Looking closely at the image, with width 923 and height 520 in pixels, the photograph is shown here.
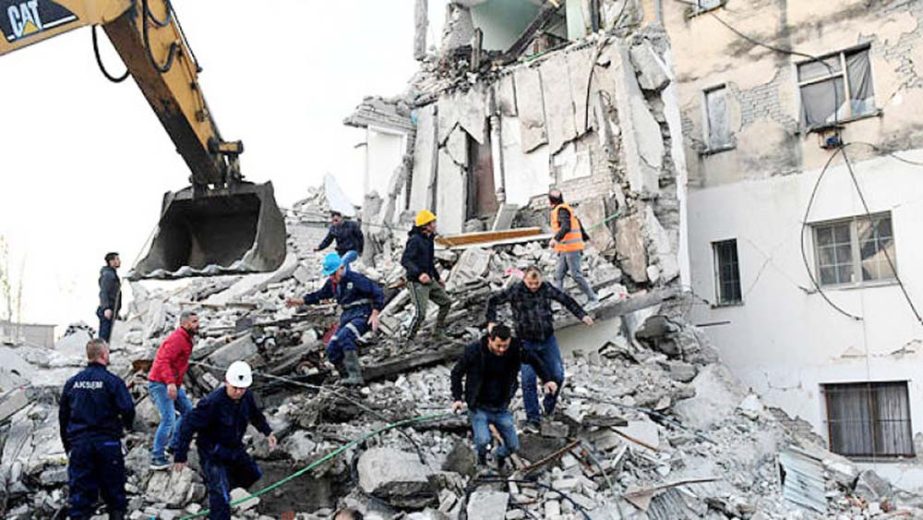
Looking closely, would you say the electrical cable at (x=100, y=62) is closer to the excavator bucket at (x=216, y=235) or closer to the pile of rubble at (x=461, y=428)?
the excavator bucket at (x=216, y=235)

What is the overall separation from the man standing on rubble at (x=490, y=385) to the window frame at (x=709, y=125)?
935 cm

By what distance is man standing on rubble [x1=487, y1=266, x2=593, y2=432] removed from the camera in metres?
7.71

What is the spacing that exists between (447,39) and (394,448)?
38.8ft

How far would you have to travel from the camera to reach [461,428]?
8250 millimetres

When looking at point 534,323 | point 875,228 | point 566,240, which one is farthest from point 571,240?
point 875,228

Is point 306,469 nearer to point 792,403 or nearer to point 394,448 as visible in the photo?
point 394,448

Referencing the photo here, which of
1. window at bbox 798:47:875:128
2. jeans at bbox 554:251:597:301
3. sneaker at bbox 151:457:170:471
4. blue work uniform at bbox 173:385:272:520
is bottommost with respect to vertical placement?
sneaker at bbox 151:457:170:471

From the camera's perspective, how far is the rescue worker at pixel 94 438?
6.02 meters

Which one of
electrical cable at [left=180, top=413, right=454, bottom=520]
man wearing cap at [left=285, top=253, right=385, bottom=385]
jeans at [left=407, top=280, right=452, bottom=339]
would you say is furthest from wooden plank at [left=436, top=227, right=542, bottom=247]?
electrical cable at [left=180, top=413, right=454, bottom=520]

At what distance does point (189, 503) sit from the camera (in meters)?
6.81

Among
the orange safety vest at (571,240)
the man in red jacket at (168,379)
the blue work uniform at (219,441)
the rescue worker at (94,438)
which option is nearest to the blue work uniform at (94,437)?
the rescue worker at (94,438)

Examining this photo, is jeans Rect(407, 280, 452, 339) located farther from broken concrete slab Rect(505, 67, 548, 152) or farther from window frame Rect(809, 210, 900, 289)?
window frame Rect(809, 210, 900, 289)

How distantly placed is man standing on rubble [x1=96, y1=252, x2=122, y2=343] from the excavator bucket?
3250 millimetres

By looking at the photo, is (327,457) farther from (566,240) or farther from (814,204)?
(814,204)
